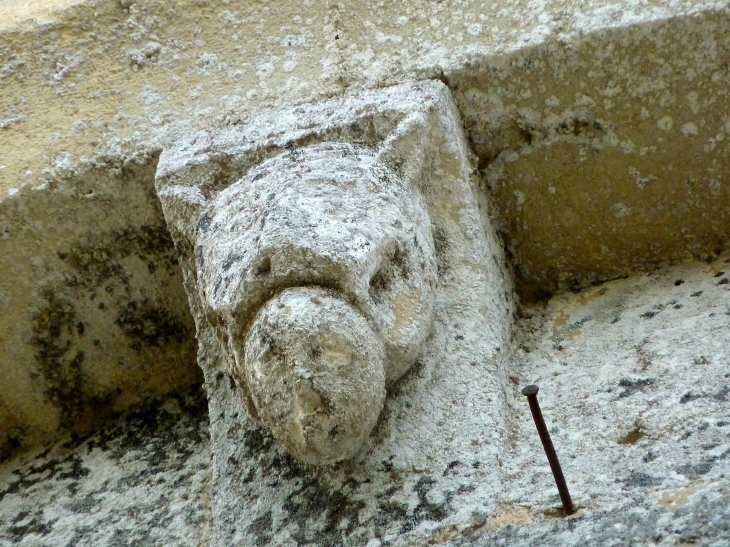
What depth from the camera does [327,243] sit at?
1.24 metres

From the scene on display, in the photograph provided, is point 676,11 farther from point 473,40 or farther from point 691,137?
point 473,40

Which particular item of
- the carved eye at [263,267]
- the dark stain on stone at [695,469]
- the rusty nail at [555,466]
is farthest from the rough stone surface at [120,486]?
the dark stain on stone at [695,469]

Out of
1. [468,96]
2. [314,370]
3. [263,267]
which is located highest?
[468,96]

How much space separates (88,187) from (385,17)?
628mm

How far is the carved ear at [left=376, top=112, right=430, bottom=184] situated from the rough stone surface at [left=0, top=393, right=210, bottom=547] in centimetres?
62

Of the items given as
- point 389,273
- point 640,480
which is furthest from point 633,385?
point 389,273

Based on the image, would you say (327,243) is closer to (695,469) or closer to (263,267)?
(263,267)

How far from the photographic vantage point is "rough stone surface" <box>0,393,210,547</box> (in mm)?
1561

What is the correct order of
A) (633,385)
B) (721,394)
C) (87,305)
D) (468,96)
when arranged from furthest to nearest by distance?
(87,305)
(468,96)
(633,385)
(721,394)

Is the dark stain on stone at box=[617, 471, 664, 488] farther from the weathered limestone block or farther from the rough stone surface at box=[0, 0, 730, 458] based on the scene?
the rough stone surface at box=[0, 0, 730, 458]

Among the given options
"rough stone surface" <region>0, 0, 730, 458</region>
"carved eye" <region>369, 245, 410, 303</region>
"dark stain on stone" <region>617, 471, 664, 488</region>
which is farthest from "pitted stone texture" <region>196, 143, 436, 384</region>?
"dark stain on stone" <region>617, 471, 664, 488</region>

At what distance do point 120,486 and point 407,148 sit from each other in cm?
77

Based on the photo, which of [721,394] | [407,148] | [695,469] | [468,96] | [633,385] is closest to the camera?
[695,469]

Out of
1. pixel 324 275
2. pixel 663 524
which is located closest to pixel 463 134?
pixel 324 275
